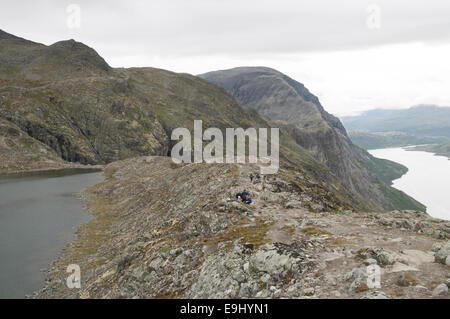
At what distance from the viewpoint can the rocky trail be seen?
577 inches

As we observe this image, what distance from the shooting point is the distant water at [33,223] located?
29266 mm

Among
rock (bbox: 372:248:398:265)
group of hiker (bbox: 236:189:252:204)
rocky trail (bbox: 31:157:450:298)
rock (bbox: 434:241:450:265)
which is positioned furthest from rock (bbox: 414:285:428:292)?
group of hiker (bbox: 236:189:252:204)

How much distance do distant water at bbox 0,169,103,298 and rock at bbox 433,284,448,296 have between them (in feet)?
106

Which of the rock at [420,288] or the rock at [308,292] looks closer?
the rock at [420,288]

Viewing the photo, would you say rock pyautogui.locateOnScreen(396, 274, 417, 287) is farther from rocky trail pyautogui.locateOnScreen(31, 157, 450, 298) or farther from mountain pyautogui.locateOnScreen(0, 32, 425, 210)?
mountain pyautogui.locateOnScreen(0, 32, 425, 210)

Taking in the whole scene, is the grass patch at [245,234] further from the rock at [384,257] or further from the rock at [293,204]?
the rock at [384,257]

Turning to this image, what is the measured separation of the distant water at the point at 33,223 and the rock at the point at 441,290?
32.3m

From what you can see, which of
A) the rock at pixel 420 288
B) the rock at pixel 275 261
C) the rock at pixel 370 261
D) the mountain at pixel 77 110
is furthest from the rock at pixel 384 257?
the mountain at pixel 77 110

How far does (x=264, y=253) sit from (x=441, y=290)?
29.4ft

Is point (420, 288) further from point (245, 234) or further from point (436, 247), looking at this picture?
point (245, 234)

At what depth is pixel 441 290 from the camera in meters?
12.3
